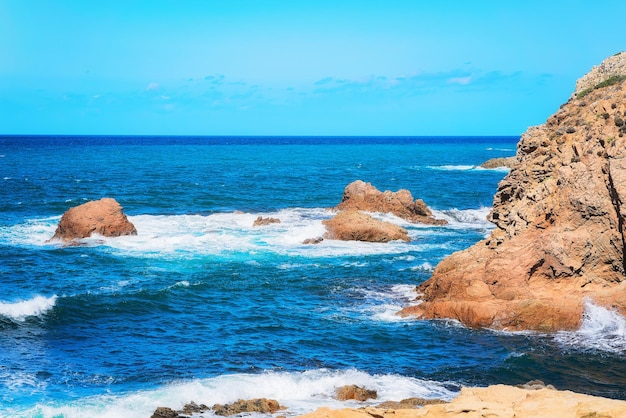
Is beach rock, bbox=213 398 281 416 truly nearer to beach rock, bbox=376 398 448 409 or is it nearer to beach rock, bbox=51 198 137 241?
beach rock, bbox=376 398 448 409

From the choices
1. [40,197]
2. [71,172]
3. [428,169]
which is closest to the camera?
[40,197]

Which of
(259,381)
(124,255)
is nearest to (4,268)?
(124,255)

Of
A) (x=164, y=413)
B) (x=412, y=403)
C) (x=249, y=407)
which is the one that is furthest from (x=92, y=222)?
(x=412, y=403)

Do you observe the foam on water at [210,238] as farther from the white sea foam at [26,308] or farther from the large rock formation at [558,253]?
the large rock formation at [558,253]

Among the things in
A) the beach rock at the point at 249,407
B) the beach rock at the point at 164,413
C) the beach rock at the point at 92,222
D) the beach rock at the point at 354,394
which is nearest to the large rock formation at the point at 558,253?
the beach rock at the point at 354,394

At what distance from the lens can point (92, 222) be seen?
41.0 metres

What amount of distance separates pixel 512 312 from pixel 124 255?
21.5 meters

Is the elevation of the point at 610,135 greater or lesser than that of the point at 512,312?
greater

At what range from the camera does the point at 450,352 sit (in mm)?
22156

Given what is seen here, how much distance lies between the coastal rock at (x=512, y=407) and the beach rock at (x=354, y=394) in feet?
18.5

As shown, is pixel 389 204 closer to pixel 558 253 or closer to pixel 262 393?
pixel 558 253

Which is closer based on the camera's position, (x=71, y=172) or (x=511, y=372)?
(x=511, y=372)

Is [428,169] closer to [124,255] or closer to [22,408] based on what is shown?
[124,255]

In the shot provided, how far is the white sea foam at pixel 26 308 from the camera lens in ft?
86.5
